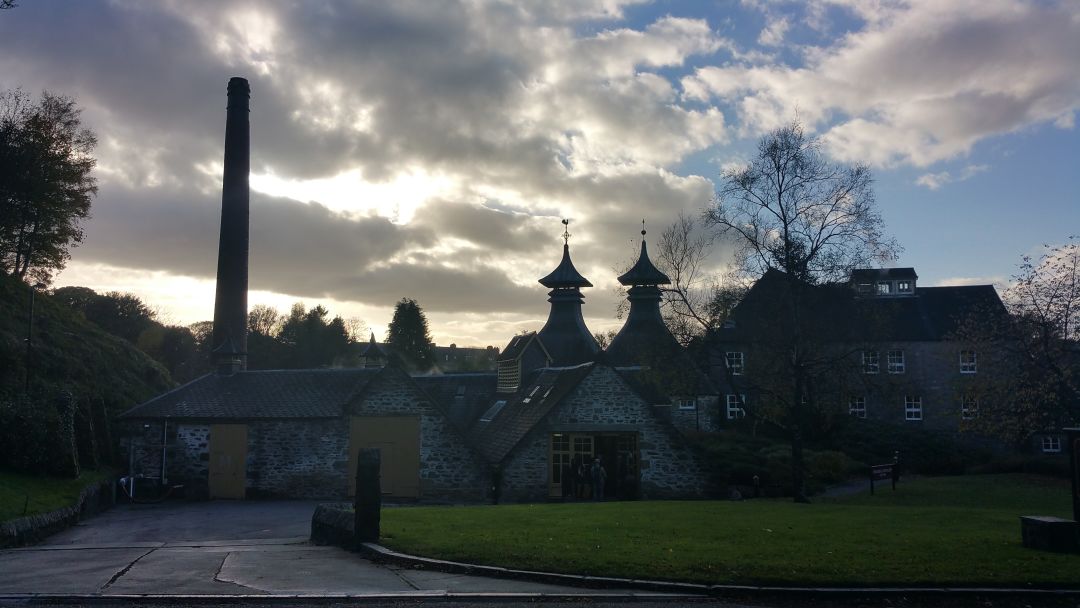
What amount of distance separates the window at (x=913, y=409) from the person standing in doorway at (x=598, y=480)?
29.3 m

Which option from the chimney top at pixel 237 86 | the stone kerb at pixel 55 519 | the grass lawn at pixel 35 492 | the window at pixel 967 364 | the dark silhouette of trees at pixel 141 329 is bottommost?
the stone kerb at pixel 55 519

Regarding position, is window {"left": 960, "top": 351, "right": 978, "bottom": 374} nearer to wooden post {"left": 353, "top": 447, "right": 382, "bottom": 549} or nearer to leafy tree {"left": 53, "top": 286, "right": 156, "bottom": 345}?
wooden post {"left": 353, "top": 447, "right": 382, "bottom": 549}

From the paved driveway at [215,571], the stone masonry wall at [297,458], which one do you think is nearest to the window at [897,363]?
the stone masonry wall at [297,458]

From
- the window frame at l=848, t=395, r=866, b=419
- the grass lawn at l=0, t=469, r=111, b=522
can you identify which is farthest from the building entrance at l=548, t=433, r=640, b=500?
the window frame at l=848, t=395, r=866, b=419

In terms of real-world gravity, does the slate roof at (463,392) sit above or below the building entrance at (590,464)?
above

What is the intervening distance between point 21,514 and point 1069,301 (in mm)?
35979

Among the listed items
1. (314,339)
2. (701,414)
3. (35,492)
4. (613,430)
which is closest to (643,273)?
(701,414)

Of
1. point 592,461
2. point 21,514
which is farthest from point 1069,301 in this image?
point 21,514

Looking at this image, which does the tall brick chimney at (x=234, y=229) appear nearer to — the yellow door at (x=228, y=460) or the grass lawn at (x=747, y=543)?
the yellow door at (x=228, y=460)

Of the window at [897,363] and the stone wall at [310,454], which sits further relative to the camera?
the window at [897,363]

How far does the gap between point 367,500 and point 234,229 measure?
3182cm

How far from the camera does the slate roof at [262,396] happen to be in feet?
103

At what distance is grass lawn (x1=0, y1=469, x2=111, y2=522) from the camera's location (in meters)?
19.3

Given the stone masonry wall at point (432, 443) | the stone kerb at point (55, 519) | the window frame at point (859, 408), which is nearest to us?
the stone kerb at point (55, 519)
